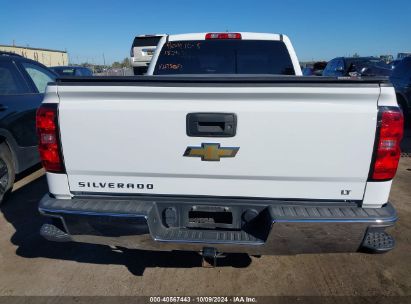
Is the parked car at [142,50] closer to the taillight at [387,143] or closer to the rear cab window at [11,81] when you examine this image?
the rear cab window at [11,81]

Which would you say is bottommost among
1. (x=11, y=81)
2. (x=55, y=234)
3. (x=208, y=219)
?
(x=55, y=234)

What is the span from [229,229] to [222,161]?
1.70 ft

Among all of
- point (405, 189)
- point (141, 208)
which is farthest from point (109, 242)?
point (405, 189)

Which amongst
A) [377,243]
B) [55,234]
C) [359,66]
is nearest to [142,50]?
[359,66]

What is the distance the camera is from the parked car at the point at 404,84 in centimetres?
821

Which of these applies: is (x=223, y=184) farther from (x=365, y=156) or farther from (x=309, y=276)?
(x=309, y=276)

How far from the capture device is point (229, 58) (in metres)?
4.09

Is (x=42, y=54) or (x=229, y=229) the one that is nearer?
(x=229, y=229)

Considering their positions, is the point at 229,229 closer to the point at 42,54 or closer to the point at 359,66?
the point at 359,66

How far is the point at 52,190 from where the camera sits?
2447mm

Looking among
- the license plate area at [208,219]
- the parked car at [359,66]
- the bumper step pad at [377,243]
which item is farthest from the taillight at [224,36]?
the parked car at [359,66]

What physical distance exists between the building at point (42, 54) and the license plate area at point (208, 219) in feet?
184

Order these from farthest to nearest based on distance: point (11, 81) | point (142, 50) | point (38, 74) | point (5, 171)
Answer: point (142, 50), point (38, 74), point (11, 81), point (5, 171)

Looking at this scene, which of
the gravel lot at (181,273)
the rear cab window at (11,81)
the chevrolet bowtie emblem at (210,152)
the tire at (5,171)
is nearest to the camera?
the chevrolet bowtie emblem at (210,152)
